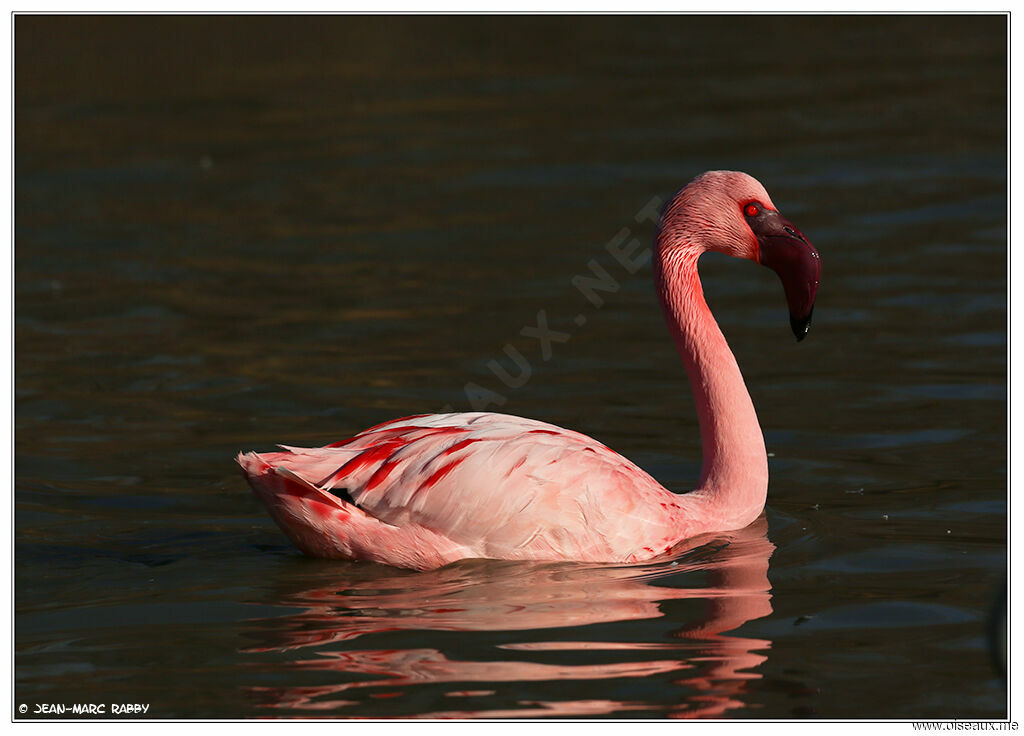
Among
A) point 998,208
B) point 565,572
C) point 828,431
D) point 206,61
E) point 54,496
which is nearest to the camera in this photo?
point 565,572

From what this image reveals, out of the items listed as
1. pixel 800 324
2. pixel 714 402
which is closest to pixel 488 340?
pixel 714 402

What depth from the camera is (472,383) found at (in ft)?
32.8

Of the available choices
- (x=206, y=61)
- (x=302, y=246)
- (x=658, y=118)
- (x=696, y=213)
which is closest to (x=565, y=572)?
(x=696, y=213)

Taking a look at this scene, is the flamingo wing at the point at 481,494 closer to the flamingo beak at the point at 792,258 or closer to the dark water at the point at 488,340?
the dark water at the point at 488,340

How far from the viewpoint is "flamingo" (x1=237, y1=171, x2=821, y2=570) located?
6691mm

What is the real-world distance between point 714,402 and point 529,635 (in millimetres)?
1772

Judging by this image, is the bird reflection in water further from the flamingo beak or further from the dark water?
the flamingo beak

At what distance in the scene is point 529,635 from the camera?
614cm

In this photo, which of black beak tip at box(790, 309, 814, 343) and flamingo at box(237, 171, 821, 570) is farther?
black beak tip at box(790, 309, 814, 343)

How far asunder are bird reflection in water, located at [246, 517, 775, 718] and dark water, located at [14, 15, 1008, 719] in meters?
0.02

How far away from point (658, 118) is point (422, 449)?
1059 centimetres

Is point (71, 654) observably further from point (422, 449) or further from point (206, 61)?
point (206, 61)

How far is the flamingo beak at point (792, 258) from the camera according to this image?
23.8ft

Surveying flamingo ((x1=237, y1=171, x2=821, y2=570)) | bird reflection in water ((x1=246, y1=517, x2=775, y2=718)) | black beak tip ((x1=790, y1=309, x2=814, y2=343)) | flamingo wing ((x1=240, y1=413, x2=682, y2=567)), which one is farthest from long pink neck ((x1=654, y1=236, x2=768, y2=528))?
flamingo wing ((x1=240, y1=413, x2=682, y2=567))
